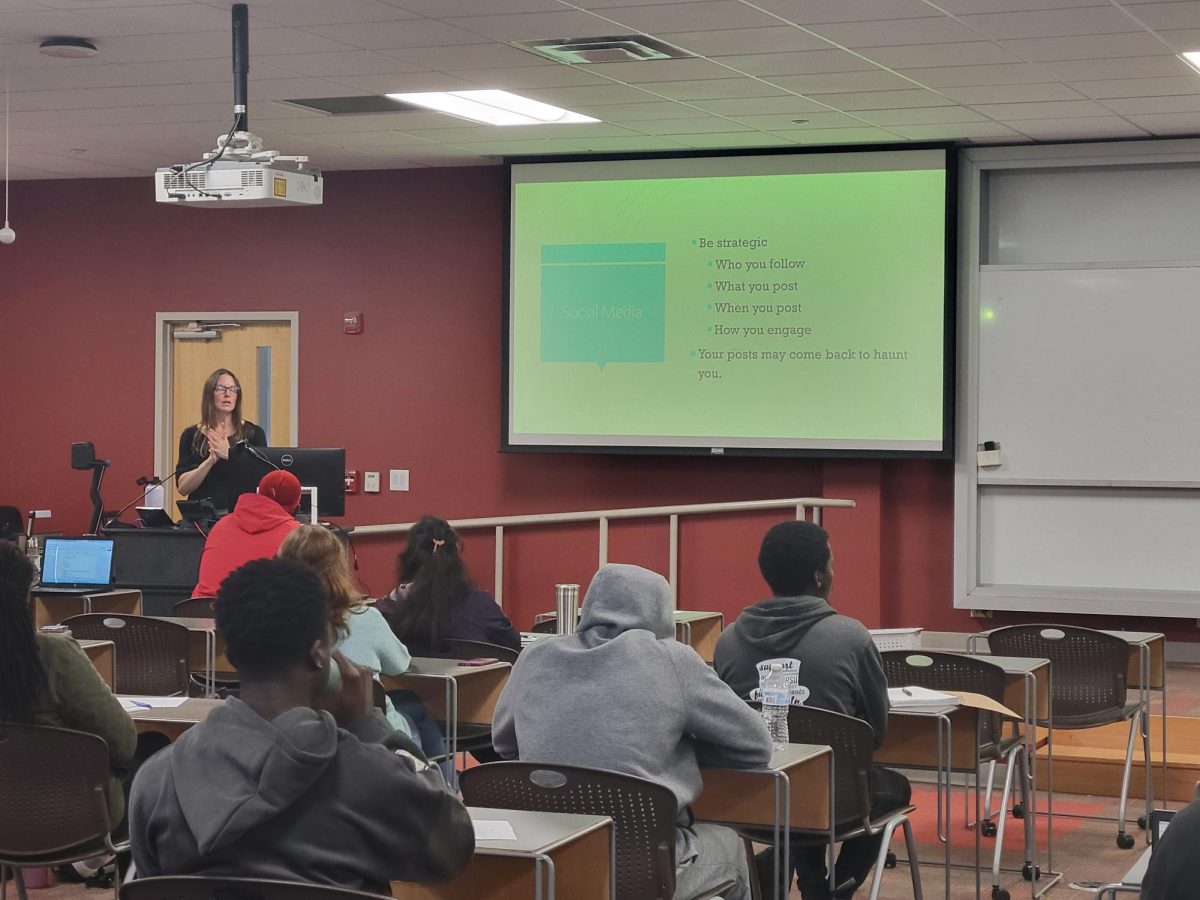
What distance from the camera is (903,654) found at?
4.79 metres

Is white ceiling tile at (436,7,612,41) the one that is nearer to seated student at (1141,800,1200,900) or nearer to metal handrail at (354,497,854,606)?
metal handrail at (354,497,854,606)

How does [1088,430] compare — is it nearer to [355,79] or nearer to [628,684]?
[355,79]

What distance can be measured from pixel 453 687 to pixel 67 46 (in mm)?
3282

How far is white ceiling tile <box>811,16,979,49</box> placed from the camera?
19.5 feet

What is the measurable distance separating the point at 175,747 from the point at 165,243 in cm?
855

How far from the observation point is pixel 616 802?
117 inches

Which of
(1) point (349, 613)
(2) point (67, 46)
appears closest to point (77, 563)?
(2) point (67, 46)

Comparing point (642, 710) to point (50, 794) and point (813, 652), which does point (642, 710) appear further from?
point (50, 794)

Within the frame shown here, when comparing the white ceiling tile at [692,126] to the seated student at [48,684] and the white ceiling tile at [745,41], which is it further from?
the seated student at [48,684]

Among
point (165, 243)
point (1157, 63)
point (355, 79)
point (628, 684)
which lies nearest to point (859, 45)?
point (1157, 63)

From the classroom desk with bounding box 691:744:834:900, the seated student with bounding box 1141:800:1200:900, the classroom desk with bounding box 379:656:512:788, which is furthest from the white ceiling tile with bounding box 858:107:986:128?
the seated student with bounding box 1141:800:1200:900

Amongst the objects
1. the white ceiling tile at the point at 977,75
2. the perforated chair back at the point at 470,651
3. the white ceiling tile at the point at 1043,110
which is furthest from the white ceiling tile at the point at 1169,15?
the perforated chair back at the point at 470,651

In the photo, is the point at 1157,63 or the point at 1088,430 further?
the point at 1088,430

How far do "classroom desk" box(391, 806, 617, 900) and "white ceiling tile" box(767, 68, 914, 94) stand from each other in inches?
186
